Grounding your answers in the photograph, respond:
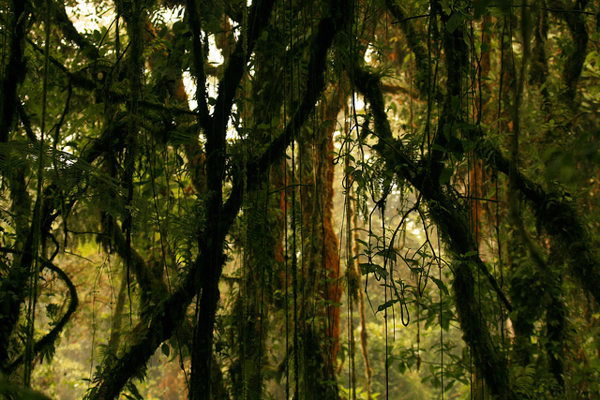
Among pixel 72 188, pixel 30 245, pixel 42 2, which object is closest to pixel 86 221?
pixel 30 245

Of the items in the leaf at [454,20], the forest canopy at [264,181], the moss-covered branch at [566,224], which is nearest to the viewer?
the leaf at [454,20]

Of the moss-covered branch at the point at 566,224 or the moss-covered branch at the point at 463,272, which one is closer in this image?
the moss-covered branch at the point at 463,272

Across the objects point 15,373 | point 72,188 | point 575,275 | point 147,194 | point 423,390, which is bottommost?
point 423,390

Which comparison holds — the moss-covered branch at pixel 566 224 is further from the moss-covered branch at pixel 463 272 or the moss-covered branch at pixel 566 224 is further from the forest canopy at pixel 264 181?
the moss-covered branch at pixel 463 272

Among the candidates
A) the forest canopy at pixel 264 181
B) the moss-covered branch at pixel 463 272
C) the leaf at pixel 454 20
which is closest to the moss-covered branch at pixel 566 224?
the forest canopy at pixel 264 181

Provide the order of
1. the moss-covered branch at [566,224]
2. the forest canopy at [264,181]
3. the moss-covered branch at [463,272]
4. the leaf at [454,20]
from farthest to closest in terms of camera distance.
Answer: the moss-covered branch at [566,224] → the moss-covered branch at [463,272] → the forest canopy at [264,181] → the leaf at [454,20]

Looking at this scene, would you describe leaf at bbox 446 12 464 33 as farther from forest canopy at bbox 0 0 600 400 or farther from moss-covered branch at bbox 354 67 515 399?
moss-covered branch at bbox 354 67 515 399

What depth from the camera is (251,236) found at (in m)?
1.68

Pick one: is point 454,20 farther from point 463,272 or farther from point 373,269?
point 463,272

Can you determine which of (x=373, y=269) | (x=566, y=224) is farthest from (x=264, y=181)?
(x=566, y=224)

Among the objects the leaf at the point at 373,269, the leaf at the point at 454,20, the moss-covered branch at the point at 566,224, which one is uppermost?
the leaf at the point at 454,20

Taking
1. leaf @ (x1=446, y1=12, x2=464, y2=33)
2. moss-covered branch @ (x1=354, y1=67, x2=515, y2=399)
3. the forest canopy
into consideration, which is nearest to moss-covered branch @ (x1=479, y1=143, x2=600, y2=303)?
the forest canopy

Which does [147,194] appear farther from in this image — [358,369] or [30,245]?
[358,369]

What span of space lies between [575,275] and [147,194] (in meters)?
2.12
